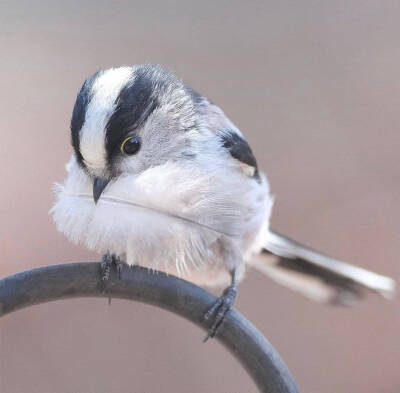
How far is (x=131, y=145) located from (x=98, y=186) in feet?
0.34

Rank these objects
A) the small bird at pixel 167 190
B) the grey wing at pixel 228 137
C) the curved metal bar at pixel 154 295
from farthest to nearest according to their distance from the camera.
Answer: the grey wing at pixel 228 137
the small bird at pixel 167 190
the curved metal bar at pixel 154 295

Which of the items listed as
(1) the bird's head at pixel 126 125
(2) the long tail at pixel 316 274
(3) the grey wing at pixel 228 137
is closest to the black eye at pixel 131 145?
(1) the bird's head at pixel 126 125

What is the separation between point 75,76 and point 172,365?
2.48 feet

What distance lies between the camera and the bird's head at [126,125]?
0.90 m

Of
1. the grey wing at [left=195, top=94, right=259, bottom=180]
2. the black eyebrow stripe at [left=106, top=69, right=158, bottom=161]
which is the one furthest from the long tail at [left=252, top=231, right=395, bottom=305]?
the black eyebrow stripe at [left=106, top=69, right=158, bottom=161]

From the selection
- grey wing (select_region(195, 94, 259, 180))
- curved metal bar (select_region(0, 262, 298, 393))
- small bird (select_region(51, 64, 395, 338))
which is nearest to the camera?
curved metal bar (select_region(0, 262, 298, 393))

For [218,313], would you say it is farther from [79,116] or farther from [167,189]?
[79,116]

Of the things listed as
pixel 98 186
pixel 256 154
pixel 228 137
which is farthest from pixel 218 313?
pixel 256 154

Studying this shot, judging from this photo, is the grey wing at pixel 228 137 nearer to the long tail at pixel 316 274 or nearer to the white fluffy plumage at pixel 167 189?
the white fluffy plumage at pixel 167 189

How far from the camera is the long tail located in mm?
1166

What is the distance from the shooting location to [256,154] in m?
1.80

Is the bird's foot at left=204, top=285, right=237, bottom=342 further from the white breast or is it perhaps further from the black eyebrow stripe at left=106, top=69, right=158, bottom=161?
the black eyebrow stripe at left=106, top=69, right=158, bottom=161

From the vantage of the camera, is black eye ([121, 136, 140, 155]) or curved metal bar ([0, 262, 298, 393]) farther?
black eye ([121, 136, 140, 155])

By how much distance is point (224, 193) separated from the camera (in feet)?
3.16
